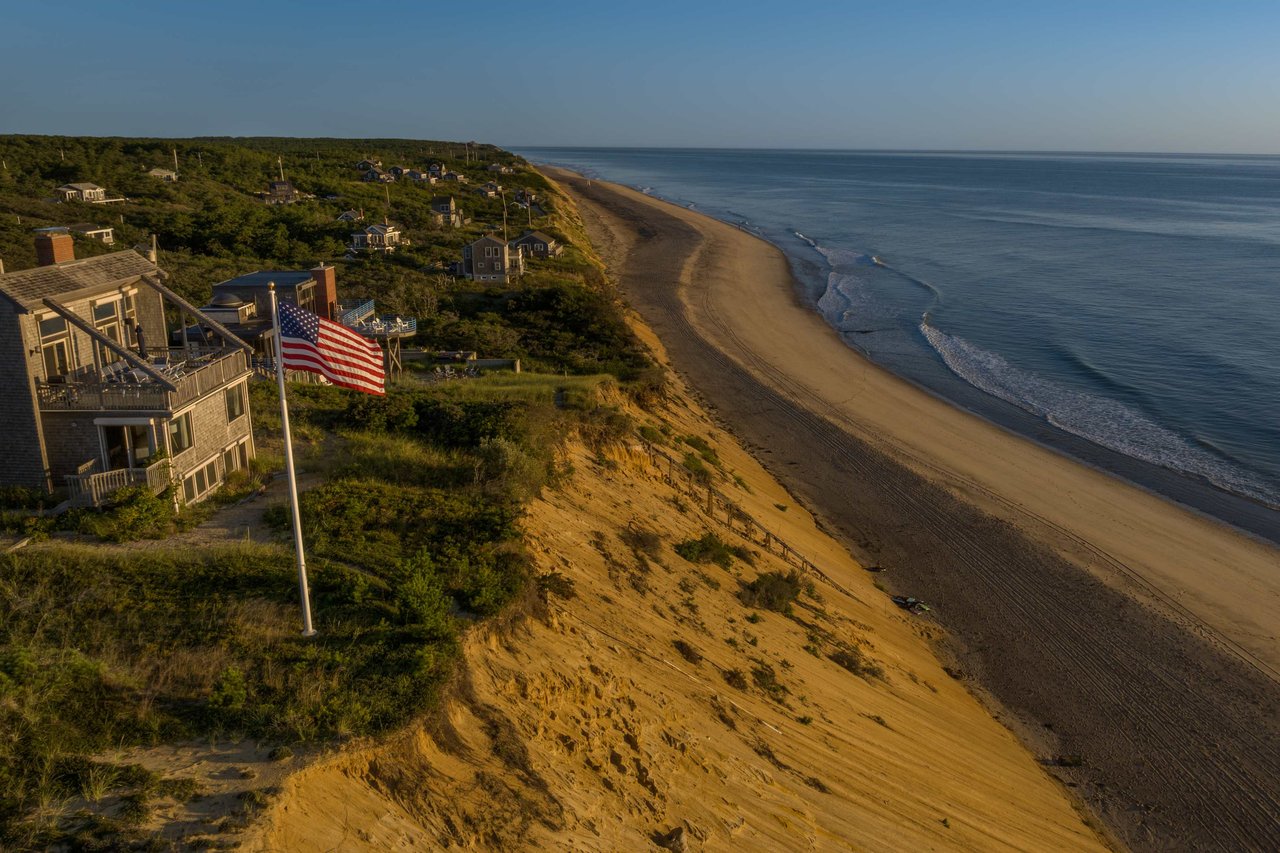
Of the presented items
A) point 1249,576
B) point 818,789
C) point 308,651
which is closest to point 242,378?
point 308,651

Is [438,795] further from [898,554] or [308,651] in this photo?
[898,554]

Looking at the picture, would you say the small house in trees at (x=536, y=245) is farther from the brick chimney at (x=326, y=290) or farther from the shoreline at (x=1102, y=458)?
the brick chimney at (x=326, y=290)

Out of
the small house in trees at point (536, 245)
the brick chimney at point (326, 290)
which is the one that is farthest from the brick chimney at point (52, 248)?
the small house in trees at point (536, 245)

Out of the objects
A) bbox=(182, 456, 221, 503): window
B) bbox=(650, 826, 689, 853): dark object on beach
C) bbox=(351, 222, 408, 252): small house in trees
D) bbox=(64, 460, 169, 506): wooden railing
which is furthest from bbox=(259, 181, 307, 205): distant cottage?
bbox=(650, 826, 689, 853): dark object on beach

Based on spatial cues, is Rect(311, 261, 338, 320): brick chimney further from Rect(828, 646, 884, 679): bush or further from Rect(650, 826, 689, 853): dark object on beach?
Rect(650, 826, 689, 853): dark object on beach

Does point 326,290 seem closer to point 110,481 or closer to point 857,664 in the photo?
point 110,481

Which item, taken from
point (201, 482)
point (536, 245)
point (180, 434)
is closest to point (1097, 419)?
point (201, 482)
